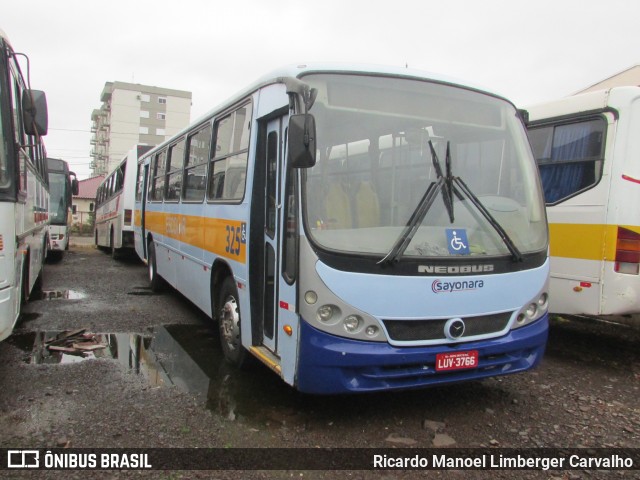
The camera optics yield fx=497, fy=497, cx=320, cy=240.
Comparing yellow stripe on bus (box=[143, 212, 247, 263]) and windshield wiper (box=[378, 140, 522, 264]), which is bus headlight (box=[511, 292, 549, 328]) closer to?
windshield wiper (box=[378, 140, 522, 264])

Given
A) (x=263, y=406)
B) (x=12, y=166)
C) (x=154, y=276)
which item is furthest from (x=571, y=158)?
(x=154, y=276)

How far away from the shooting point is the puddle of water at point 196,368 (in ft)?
14.0

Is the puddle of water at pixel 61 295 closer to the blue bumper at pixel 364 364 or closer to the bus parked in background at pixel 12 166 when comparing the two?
the bus parked in background at pixel 12 166

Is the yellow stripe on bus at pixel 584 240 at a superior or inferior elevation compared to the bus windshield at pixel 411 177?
inferior

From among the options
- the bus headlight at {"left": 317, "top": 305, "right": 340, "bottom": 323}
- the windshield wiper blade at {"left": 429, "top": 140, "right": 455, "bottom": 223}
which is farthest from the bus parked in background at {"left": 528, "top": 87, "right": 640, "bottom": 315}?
the bus headlight at {"left": 317, "top": 305, "right": 340, "bottom": 323}

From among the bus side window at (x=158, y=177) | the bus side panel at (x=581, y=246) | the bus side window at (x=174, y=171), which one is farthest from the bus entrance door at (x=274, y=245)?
the bus side window at (x=158, y=177)

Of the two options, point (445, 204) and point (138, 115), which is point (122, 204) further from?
point (138, 115)

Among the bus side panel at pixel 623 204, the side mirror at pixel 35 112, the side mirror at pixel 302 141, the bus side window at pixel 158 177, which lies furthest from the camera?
the bus side window at pixel 158 177

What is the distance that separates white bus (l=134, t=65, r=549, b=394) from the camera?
3.55 metres

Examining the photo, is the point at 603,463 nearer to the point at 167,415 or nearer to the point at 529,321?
the point at 529,321

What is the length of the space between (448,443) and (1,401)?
3.72 meters

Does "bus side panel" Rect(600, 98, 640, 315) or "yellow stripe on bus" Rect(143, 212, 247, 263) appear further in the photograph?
"bus side panel" Rect(600, 98, 640, 315)

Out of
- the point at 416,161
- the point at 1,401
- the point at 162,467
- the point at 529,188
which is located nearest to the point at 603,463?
the point at 529,188

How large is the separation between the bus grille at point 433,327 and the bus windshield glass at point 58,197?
15194 mm
